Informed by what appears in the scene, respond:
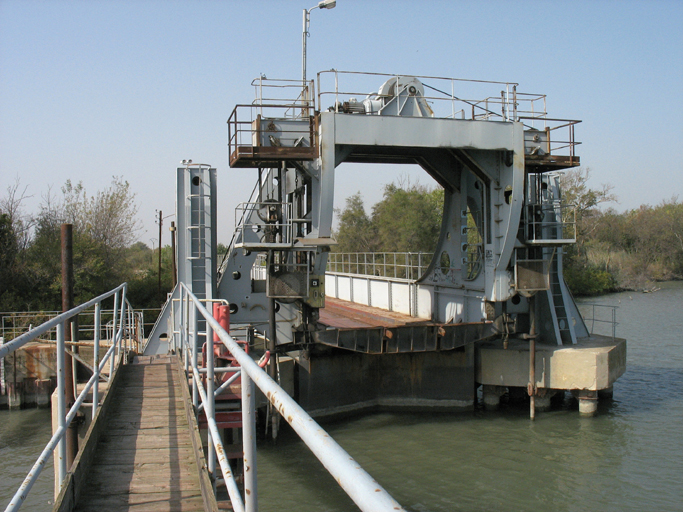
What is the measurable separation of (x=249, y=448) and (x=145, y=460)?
9.29ft

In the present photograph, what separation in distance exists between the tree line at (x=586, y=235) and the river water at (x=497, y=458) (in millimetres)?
32830

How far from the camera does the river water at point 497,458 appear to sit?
33.8 ft

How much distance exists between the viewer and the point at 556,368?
14.7 m

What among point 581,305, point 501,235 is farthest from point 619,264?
point 501,235

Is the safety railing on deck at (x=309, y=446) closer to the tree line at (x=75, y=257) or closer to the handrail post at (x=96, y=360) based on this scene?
the handrail post at (x=96, y=360)

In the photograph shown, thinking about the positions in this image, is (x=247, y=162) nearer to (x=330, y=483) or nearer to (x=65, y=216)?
(x=330, y=483)

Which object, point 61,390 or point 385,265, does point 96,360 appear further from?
point 385,265

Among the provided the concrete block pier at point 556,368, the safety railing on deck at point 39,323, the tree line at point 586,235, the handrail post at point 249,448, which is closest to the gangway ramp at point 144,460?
the handrail post at point 249,448

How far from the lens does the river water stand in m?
10.3

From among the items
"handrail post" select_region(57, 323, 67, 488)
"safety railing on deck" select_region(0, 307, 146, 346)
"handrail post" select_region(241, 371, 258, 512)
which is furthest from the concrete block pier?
"handrail post" select_region(241, 371, 258, 512)

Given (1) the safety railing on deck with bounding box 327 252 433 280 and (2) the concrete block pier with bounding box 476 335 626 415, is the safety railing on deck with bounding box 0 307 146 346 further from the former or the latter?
(2) the concrete block pier with bounding box 476 335 626 415

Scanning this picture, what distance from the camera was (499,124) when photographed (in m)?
13.9

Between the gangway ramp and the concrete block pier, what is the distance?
1064 cm

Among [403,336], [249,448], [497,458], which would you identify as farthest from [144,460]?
[403,336]
